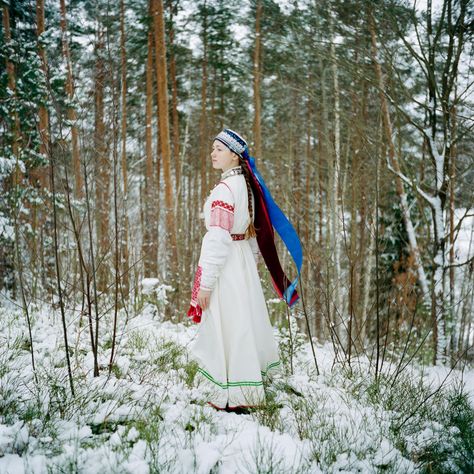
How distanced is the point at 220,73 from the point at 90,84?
12.1 meters

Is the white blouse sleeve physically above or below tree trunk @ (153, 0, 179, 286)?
below

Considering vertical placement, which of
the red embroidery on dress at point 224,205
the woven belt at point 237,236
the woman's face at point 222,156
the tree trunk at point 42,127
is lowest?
the woven belt at point 237,236

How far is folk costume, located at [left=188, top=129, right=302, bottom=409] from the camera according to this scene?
2717mm

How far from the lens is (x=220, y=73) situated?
13.9 meters

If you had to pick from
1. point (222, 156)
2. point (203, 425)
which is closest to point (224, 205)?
point (222, 156)

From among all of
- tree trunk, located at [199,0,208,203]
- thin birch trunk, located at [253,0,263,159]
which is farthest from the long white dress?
tree trunk, located at [199,0,208,203]

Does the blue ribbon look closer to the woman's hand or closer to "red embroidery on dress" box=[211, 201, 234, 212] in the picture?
"red embroidery on dress" box=[211, 201, 234, 212]

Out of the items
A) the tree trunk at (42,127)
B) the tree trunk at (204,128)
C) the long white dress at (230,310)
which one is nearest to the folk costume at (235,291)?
the long white dress at (230,310)

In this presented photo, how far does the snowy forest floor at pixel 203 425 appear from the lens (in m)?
1.93

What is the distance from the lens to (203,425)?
2.37m

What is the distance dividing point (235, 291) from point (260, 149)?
9499 mm

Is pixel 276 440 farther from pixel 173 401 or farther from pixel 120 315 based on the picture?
pixel 120 315

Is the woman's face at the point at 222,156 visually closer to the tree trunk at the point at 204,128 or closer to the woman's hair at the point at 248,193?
the woman's hair at the point at 248,193

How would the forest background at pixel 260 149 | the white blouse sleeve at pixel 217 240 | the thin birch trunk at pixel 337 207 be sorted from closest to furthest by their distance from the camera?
the white blouse sleeve at pixel 217 240, the forest background at pixel 260 149, the thin birch trunk at pixel 337 207
